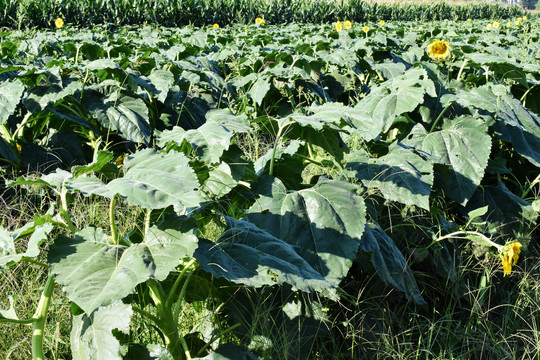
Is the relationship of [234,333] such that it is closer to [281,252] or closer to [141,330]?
[141,330]

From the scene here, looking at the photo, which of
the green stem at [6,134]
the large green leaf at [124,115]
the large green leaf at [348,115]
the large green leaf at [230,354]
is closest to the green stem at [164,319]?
the large green leaf at [230,354]

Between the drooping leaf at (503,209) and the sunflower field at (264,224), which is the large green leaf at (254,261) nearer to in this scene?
the sunflower field at (264,224)

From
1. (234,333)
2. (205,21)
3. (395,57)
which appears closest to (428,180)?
(234,333)

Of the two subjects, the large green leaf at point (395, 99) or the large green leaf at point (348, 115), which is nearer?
the large green leaf at point (348, 115)

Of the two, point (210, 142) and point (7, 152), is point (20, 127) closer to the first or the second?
point (7, 152)

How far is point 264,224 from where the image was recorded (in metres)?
1.94

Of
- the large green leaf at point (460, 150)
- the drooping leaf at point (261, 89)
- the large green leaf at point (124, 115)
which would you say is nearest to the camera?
the large green leaf at point (460, 150)

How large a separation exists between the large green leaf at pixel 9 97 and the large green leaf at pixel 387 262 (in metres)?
2.12

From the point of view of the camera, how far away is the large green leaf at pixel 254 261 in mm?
1406

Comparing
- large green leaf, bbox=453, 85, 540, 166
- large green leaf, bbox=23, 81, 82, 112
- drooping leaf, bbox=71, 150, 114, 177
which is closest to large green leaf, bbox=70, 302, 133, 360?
drooping leaf, bbox=71, 150, 114, 177

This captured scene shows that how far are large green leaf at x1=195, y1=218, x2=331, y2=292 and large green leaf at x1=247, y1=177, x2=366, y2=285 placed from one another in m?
0.17

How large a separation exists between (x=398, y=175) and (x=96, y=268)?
4.89 feet

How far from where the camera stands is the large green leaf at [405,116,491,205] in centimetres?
282

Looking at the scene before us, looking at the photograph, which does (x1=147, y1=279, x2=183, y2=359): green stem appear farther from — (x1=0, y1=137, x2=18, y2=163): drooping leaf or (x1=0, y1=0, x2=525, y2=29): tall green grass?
(x1=0, y1=0, x2=525, y2=29): tall green grass
